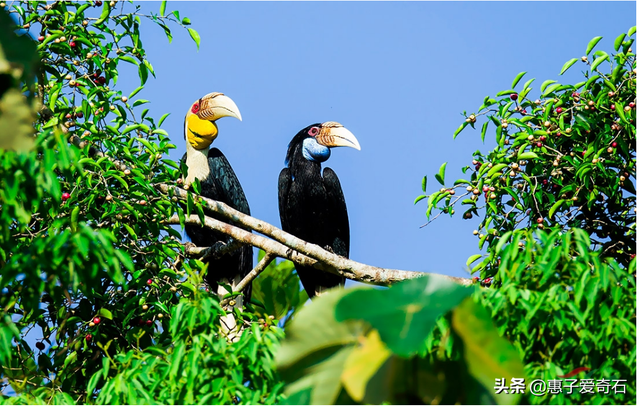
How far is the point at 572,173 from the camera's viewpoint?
3.95 meters

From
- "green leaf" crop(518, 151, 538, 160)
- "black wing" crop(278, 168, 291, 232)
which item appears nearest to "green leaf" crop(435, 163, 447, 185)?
"green leaf" crop(518, 151, 538, 160)

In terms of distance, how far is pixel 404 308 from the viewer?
1.23 meters

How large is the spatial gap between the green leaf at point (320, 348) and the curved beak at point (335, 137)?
4922mm

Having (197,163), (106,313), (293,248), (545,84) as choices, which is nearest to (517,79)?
(545,84)

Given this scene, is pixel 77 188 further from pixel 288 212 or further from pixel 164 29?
pixel 288 212

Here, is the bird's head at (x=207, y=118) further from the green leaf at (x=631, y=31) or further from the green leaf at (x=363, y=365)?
the green leaf at (x=363, y=365)

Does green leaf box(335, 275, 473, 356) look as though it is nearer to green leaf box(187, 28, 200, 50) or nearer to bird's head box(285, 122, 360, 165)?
green leaf box(187, 28, 200, 50)

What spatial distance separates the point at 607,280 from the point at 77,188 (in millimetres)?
2370

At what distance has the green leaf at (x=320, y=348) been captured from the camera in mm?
1357

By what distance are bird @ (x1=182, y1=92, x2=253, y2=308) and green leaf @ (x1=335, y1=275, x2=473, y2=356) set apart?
14.7 ft

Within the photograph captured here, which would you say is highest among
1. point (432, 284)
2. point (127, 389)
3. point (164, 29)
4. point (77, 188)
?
point (164, 29)

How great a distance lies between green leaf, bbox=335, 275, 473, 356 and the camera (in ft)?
3.82

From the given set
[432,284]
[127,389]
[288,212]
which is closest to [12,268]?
[127,389]

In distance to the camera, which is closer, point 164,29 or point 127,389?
point 127,389
